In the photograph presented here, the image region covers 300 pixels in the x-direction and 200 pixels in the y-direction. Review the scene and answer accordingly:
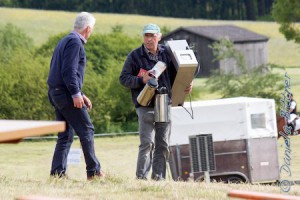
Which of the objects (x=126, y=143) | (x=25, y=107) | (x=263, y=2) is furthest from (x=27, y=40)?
(x=263, y=2)

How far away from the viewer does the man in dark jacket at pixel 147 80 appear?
1002cm

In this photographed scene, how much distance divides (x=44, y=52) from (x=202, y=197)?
47147mm

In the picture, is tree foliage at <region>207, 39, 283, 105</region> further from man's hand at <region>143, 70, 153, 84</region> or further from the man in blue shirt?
the man in blue shirt

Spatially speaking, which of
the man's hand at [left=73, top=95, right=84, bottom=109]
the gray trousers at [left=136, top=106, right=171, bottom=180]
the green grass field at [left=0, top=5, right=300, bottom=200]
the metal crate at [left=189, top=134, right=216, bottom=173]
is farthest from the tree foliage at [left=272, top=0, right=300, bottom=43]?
the man's hand at [left=73, top=95, right=84, bottom=109]

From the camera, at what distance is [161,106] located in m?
9.98

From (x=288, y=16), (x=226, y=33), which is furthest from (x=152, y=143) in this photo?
(x=226, y=33)

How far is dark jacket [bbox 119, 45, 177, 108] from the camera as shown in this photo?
33.0 ft

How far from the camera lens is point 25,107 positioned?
41438mm

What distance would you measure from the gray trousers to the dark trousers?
2.30 ft

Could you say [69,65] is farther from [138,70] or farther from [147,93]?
[138,70]

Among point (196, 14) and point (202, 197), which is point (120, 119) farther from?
point (196, 14)

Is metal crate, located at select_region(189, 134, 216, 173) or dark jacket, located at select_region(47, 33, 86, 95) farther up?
dark jacket, located at select_region(47, 33, 86, 95)

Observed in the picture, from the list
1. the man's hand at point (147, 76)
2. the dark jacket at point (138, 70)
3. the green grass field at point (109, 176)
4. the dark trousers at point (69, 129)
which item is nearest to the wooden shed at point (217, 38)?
the green grass field at point (109, 176)

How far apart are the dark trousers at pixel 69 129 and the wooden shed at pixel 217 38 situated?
225ft
